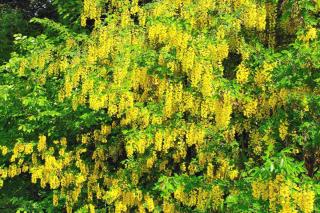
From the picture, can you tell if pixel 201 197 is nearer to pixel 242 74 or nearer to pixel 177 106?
pixel 177 106

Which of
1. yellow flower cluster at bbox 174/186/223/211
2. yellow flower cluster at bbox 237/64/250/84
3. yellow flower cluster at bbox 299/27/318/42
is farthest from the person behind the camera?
yellow flower cluster at bbox 237/64/250/84

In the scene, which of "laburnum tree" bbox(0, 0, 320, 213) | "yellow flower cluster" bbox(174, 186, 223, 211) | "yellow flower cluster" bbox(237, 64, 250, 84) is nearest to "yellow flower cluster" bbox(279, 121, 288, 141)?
"laburnum tree" bbox(0, 0, 320, 213)

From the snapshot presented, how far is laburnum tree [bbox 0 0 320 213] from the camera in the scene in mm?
7664

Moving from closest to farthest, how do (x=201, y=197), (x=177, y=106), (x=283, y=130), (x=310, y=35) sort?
1. (x=283, y=130)
2. (x=310, y=35)
3. (x=201, y=197)
4. (x=177, y=106)

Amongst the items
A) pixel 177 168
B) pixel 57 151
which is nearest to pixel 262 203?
pixel 177 168

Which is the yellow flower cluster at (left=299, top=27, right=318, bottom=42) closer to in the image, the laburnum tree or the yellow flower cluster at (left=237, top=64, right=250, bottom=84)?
the laburnum tree

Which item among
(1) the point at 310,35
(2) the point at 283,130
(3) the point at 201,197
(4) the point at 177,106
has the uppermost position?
(1) the point at 310,35

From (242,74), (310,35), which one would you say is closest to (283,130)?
(242,74)

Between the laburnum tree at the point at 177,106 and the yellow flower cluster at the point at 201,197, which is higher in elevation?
the laburnum tree at the point at 177,106

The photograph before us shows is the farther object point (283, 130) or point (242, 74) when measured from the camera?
point (242, 74)

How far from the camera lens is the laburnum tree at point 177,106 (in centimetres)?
766

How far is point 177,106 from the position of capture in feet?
26.6

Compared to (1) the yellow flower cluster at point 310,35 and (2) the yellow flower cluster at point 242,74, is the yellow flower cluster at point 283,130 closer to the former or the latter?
(2) the yellow flower cluster at point 242,74

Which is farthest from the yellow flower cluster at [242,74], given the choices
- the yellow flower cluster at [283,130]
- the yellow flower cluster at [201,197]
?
the yellow flower cluster at [201,197]
